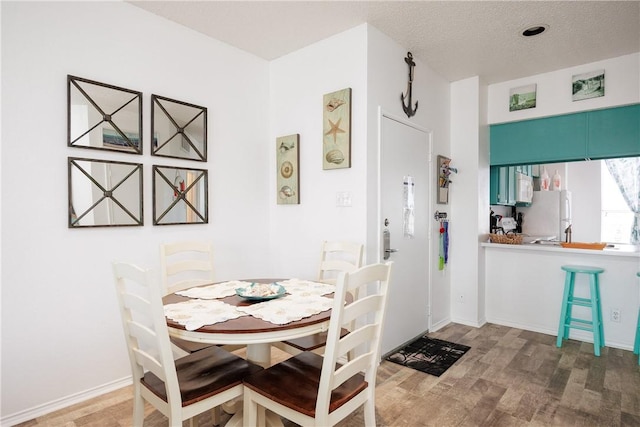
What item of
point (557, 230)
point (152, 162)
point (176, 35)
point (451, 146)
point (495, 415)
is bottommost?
point (495, 415)

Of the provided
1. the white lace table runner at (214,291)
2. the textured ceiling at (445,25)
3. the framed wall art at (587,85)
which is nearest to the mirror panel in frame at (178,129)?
the textured ceiling at (445,25)

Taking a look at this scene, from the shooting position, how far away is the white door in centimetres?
290

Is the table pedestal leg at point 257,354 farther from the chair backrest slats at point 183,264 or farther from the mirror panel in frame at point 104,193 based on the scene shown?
the mirror panel in frame at point 104,193

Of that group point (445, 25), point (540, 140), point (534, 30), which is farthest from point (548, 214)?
point (445, 25)

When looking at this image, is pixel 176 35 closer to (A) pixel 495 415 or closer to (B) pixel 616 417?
(A) pixel 495 415

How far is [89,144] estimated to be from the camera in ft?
7.26

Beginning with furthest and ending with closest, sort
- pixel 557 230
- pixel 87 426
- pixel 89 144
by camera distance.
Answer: pixel 557 230
pixel 89 144
pixel 87 426

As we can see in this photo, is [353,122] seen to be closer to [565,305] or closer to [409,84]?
[409,84]

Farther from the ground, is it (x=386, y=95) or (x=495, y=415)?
(x=386, y=95)

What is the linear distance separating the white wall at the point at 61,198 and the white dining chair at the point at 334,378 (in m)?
1.34

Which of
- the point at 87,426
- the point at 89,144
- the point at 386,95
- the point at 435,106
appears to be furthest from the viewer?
the point at 435,106

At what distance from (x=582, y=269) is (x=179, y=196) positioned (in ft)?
11.5

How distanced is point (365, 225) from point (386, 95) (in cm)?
108

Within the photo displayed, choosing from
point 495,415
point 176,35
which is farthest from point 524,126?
point 176,35
